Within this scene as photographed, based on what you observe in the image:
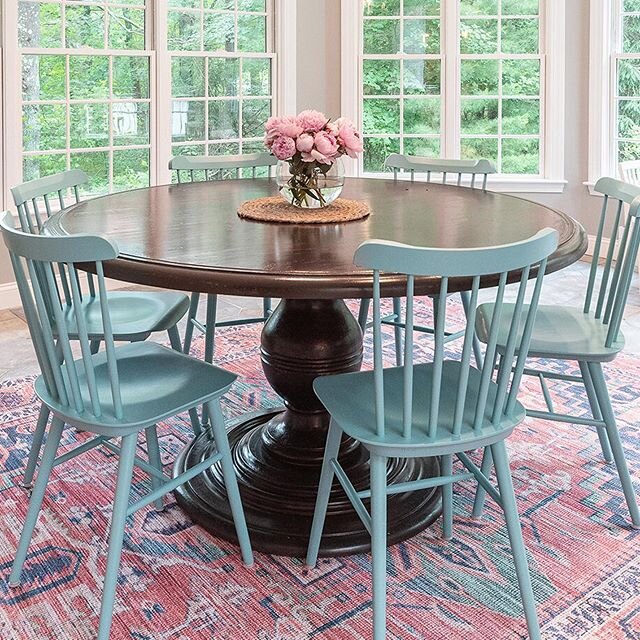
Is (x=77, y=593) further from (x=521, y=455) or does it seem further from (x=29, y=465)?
(x=521, y=455)

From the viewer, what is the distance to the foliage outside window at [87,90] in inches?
173

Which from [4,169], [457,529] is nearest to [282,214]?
[457,529]

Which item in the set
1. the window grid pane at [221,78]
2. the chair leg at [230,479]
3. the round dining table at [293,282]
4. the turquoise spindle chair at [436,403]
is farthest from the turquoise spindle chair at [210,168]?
the window grid pane at [221,78]

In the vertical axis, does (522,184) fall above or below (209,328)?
above

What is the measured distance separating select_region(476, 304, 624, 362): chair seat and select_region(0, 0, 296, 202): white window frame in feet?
9.67

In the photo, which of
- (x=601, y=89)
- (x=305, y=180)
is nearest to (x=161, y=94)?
(x=305, y=180)

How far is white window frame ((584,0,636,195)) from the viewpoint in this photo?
17.4 feet

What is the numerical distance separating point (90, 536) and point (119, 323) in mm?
689

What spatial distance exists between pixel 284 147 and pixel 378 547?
1188 mm

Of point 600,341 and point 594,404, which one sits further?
point 594,404

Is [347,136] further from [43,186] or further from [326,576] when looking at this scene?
[326,576]

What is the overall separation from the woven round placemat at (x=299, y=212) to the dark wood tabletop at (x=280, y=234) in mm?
32

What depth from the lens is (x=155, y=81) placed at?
15.9 feet

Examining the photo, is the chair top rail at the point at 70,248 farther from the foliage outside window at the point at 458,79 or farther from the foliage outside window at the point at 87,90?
the foliage outside window at the point at 458,79
